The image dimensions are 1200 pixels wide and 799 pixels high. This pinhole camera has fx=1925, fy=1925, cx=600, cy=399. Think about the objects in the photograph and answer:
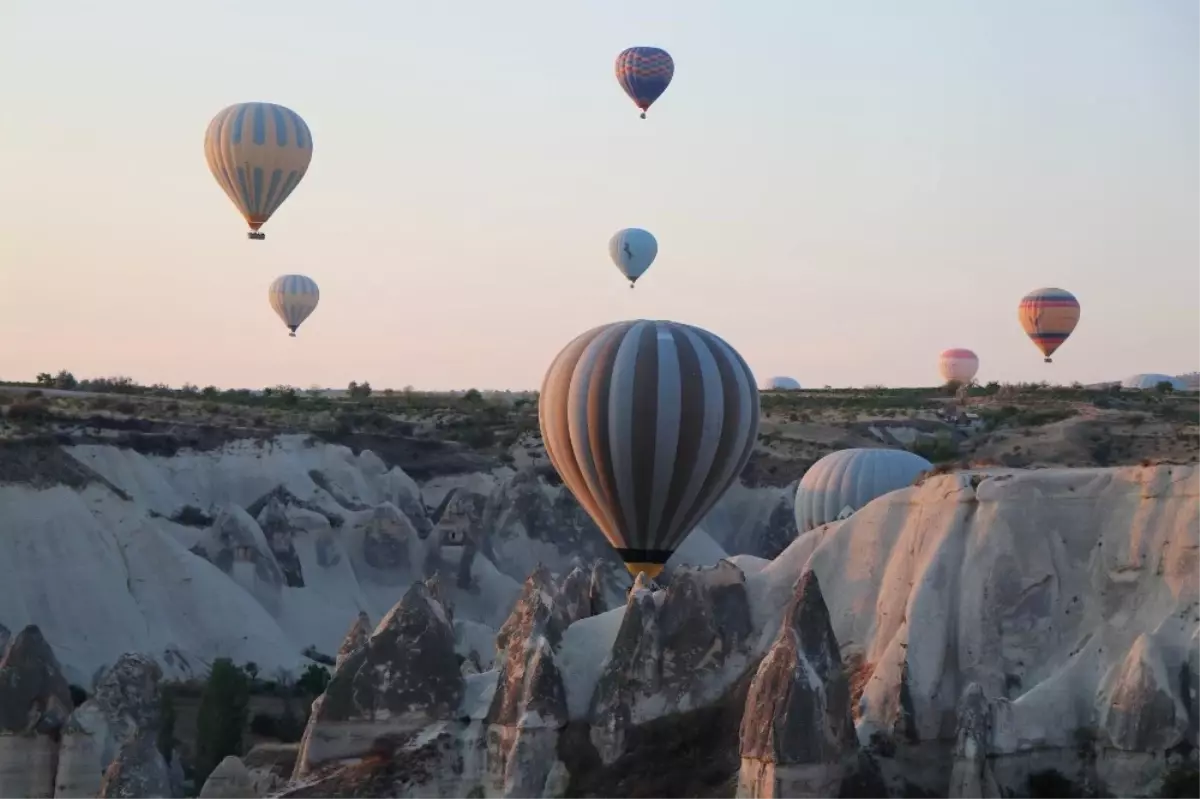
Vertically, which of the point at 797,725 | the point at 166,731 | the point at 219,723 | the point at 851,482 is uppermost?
the point at 851,482

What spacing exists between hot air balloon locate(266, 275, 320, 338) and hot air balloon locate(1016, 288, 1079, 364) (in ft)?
96.7

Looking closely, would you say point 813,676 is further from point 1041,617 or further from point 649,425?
point 649,425

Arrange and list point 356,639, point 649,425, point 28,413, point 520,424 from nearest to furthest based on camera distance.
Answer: point 356,639 < point 649,425 < point 28,413 < point 520,424

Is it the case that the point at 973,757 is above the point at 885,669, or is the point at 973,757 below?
below

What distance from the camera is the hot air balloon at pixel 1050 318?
65812 millimetres

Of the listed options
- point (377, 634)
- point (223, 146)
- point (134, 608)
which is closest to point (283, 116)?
point (223, 146)

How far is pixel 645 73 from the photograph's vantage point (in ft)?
196

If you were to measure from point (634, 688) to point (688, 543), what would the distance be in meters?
31.2

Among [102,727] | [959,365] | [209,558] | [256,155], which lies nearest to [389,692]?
[102,727]

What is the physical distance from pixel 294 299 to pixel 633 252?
16.0m

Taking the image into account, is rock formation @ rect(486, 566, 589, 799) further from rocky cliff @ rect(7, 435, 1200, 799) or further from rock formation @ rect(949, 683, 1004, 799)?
rock formation @ rect(949, 683, 1004, 799)

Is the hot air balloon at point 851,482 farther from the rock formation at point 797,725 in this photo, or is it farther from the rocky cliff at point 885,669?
the rock formation at point 797,725

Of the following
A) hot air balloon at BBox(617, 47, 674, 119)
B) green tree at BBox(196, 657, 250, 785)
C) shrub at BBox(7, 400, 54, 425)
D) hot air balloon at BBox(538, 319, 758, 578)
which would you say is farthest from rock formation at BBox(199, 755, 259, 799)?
hot air balloon at BBox(617, 47, 674, 119)

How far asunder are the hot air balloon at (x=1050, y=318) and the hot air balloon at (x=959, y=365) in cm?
4041
